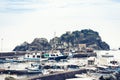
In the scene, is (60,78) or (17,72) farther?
(17,72)

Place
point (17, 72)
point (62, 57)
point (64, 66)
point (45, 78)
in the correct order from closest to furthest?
point (45, 78) → point (17, 72) → point (64, 66) → point (62, 57)

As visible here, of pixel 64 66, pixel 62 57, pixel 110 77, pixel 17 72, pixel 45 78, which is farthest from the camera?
pixel 62 57

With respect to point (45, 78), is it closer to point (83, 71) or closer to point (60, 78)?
point (60, 78)

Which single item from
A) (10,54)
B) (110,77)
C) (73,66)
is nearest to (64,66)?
(73,66)

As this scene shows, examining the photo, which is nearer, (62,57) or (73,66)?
(73,66)

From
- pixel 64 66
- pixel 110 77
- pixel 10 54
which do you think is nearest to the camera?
pixel 110 77

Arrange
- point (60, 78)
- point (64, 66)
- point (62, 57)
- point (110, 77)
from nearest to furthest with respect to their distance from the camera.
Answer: point (110, 77) → point (60, 78) → point (64, 66) → point (62, 57)

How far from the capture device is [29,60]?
421 ft

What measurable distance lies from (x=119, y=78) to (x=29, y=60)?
58.8 meters

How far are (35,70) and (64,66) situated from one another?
463 inches

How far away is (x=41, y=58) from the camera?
130500mm

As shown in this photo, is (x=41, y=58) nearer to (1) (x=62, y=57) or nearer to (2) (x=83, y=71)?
(1) (x=62, y=57)

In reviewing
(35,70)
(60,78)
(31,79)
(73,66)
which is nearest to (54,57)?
(73,66)

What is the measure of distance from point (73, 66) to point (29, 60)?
27.8m
